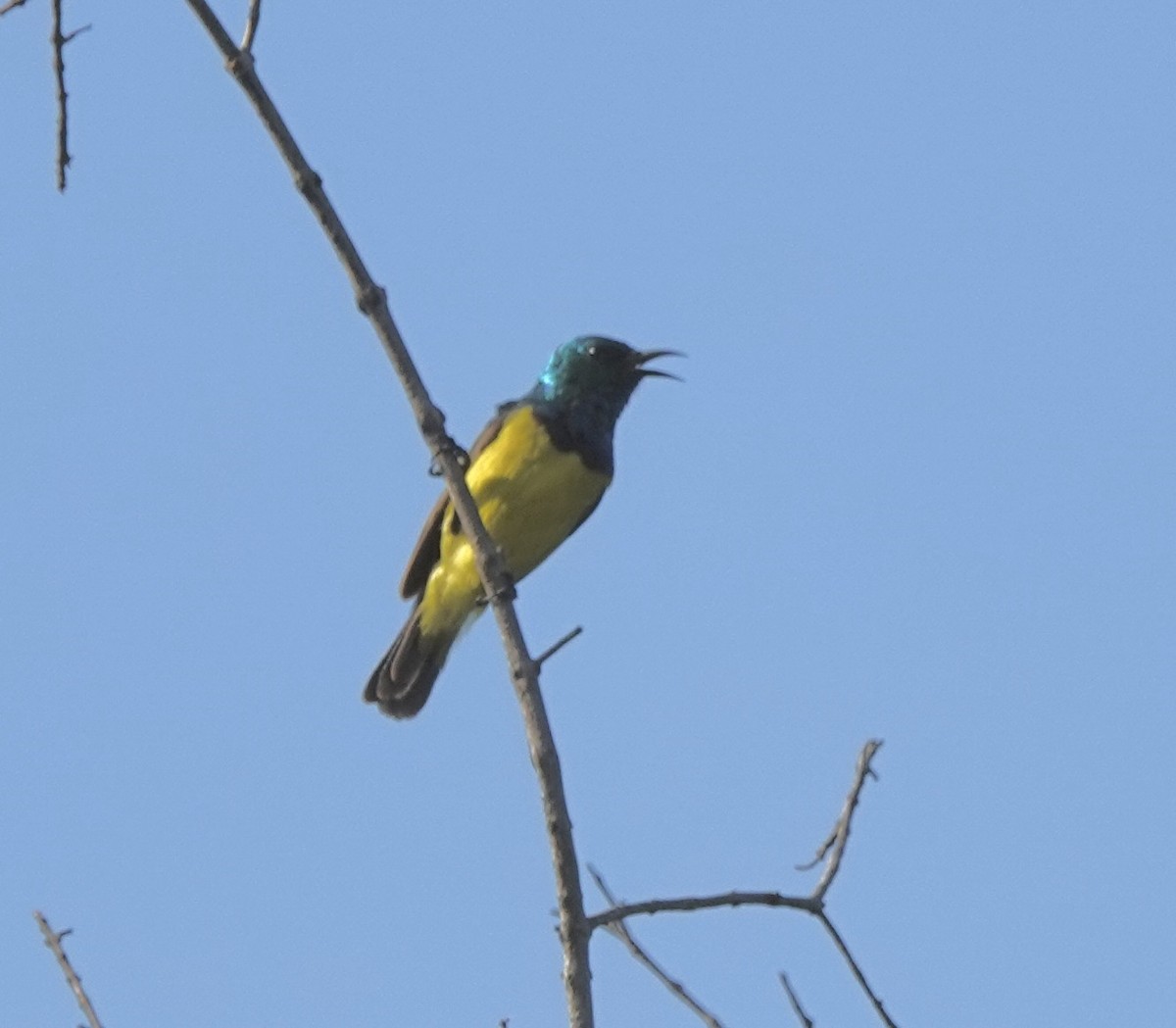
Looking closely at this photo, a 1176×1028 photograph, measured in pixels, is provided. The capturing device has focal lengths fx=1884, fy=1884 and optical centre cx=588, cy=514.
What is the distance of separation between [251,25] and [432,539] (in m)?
3.78

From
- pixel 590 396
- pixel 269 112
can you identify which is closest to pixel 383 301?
pixel 269 112

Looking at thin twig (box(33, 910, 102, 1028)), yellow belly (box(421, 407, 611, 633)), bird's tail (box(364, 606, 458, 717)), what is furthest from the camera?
bird's tail (box(364, 606, 458, 717))

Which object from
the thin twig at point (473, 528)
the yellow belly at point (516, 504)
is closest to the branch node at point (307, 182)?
the thin twig at point (473, 528)

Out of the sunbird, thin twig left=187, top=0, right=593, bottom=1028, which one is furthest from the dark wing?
thin twig left=187, top=0, right=593, bottom=1028

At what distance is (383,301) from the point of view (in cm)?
444

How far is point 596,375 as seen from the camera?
8.69 metres

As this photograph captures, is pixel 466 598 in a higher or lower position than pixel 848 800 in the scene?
higher

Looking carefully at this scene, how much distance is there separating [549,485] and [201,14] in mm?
3737

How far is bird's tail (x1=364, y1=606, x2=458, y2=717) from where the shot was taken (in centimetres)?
841

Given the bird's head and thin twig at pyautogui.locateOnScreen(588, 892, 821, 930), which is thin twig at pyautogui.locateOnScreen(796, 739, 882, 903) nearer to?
thin twig at pyautogui.locateOnScreen(588, 892, 821, 930)

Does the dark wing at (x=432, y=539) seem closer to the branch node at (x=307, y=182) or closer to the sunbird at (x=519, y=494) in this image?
the sunbird at (x=519, y=494)

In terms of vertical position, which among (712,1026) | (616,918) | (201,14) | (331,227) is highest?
(201,14)

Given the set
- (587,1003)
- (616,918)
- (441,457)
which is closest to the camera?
(587,1003)

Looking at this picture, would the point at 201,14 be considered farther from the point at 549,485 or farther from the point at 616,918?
the point at 549,485
